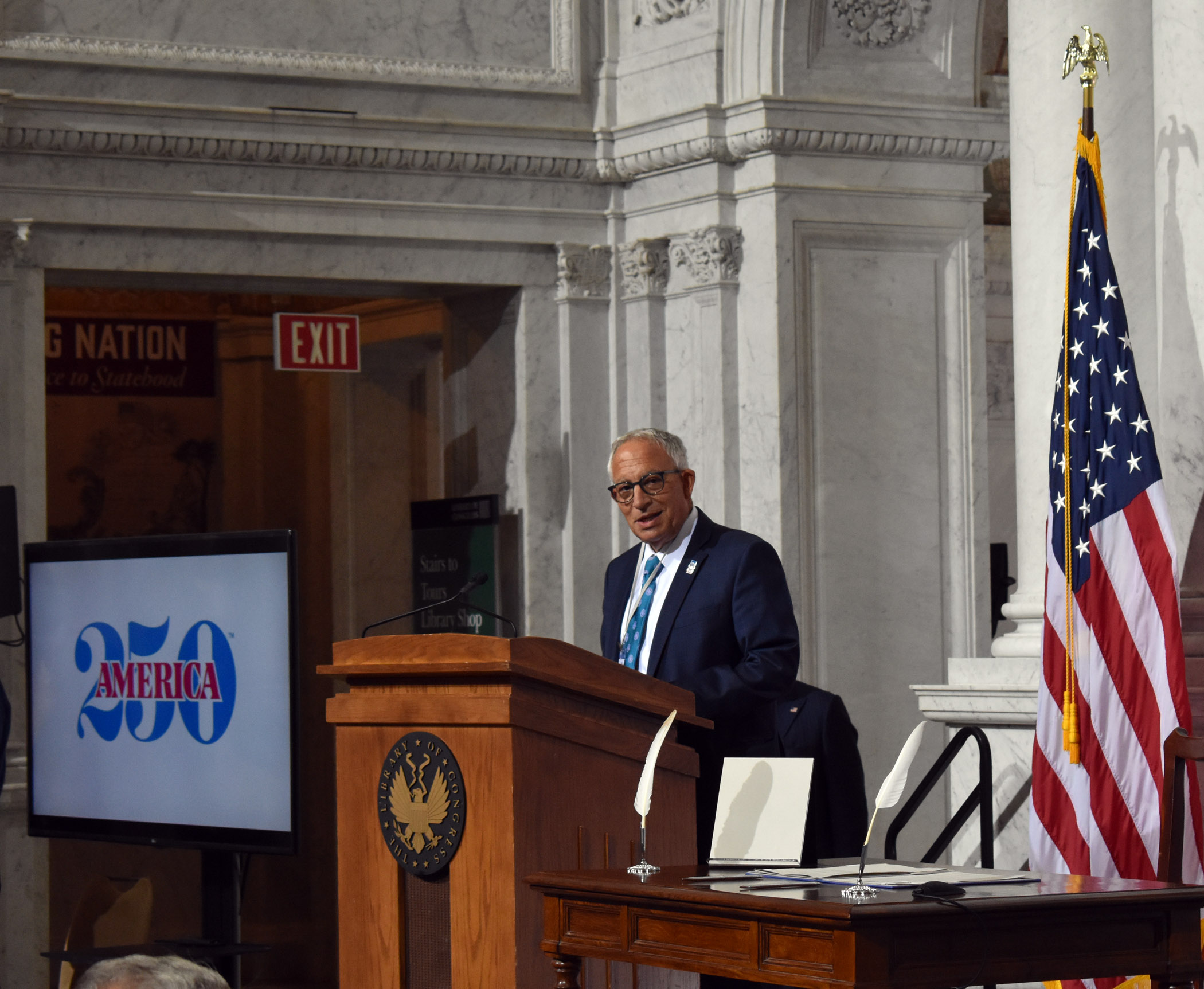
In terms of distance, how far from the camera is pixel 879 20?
853cm

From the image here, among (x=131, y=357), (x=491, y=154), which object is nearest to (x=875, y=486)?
(x=491, y=154)

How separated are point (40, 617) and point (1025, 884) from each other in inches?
120

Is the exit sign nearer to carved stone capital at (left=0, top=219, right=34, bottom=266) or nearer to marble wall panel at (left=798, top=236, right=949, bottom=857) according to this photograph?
carved stone capital at (left=0, top=219, right=34, bottom=266)

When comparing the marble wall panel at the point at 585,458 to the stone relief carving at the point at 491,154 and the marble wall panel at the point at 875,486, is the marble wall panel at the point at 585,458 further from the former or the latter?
the marble wall panel at the point at 875,486

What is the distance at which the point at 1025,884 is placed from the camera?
10.9ft

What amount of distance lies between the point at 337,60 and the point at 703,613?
458cm

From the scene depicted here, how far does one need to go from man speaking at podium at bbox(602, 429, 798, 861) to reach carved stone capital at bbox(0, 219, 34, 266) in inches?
156

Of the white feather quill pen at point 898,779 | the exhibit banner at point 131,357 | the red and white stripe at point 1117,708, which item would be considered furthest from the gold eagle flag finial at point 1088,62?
the exhibit banner at point 131,357

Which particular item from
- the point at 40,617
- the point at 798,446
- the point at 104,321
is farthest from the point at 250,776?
the point at 104,321

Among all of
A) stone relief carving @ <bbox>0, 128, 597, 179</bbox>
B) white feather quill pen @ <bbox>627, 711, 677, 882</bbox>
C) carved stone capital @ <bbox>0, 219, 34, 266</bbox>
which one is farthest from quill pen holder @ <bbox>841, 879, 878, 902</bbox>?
stone relief carving @ <bbox>0, 128, 597, 179</bbox>

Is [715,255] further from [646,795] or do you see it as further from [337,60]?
[646,795]

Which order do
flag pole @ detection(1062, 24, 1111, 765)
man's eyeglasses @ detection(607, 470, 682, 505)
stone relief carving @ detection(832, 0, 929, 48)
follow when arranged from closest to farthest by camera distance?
man's eyeglasses @ detection(607, 470, 682, 505) < flag pole @ detection(1062, 24, 1111, 765) < stone relief carving @ detection(832, 0, 929, 48)

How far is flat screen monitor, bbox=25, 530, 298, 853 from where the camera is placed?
4.75m

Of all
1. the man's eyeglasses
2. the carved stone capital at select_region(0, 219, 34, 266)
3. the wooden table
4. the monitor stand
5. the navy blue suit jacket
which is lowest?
the monitor stand
